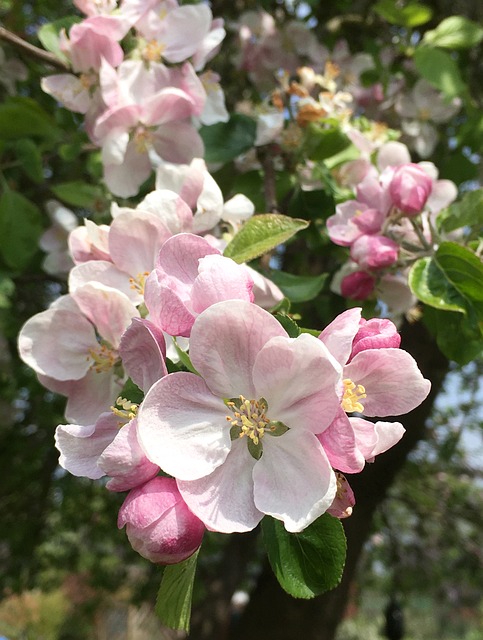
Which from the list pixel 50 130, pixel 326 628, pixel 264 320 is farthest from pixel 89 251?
pixel 326 628

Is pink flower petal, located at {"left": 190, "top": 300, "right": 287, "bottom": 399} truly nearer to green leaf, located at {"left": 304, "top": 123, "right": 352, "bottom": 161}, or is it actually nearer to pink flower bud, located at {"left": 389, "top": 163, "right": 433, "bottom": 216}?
pink flower bud, located at {"left": 389, "top": 163, "right": 433, "bottom": 216}

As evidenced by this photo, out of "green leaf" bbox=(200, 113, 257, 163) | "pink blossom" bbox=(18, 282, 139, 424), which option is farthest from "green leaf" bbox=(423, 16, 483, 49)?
"pink blossom" bbox=(18, 282, 139, 424)

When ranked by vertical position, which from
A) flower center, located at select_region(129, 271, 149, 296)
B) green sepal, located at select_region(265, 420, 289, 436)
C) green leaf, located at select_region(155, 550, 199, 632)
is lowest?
green leaf, located at select_region(155, 550, 199, 632)

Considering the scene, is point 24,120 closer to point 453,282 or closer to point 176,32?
point 176,32

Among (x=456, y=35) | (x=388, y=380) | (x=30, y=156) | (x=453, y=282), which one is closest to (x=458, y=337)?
(x=453, y=282)

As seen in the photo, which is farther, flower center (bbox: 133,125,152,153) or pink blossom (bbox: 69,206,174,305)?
flower center (bbox: 133,125,152,153)

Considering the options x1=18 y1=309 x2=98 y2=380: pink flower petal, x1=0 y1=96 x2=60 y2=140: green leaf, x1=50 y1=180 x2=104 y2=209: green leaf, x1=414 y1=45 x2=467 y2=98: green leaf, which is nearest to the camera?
x1=18 y1=309 x2=98 y2=380: pink flower petal

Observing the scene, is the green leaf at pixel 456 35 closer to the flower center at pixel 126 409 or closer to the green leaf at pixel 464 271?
the green leaf at pixel 464 271
